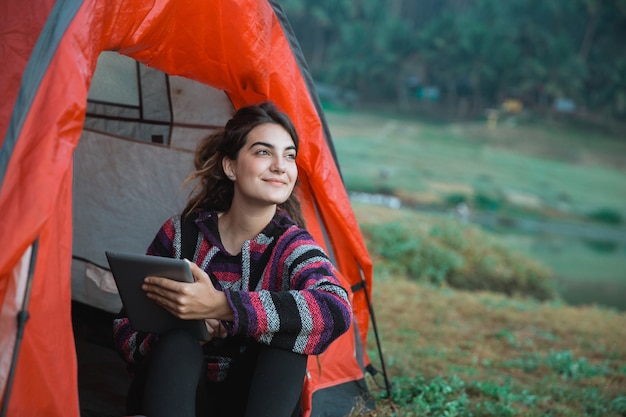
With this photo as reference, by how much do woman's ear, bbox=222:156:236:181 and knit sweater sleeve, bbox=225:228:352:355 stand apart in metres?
0.35

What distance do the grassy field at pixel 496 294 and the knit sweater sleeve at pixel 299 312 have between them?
94cm

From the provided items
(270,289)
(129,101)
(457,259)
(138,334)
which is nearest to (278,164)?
(270,289)

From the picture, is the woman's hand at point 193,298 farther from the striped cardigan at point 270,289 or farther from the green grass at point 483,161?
the green grass at point 483,161

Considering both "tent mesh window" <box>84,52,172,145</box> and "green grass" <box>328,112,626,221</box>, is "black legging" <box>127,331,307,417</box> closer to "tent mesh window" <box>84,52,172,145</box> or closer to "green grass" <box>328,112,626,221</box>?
"tent mesh window" <box>84,52,172,145</box>

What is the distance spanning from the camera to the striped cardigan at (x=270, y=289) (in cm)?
166

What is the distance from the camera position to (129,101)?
3029 mm

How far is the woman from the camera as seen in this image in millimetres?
1640

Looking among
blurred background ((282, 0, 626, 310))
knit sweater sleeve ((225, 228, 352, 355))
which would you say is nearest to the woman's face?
knit sweater sleeve ((225, 228, 352, 355))

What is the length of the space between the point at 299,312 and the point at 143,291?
0.42 meters

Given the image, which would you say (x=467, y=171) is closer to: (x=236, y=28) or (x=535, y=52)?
(x=535, y=52)

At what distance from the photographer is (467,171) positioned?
11961 millimetres

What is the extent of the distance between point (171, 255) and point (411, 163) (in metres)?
10.2

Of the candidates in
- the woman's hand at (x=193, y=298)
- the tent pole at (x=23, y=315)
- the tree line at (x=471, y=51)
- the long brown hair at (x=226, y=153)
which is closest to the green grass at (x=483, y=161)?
the tree line at (x=471, y=51)

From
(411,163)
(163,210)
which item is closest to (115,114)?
(163,210)
